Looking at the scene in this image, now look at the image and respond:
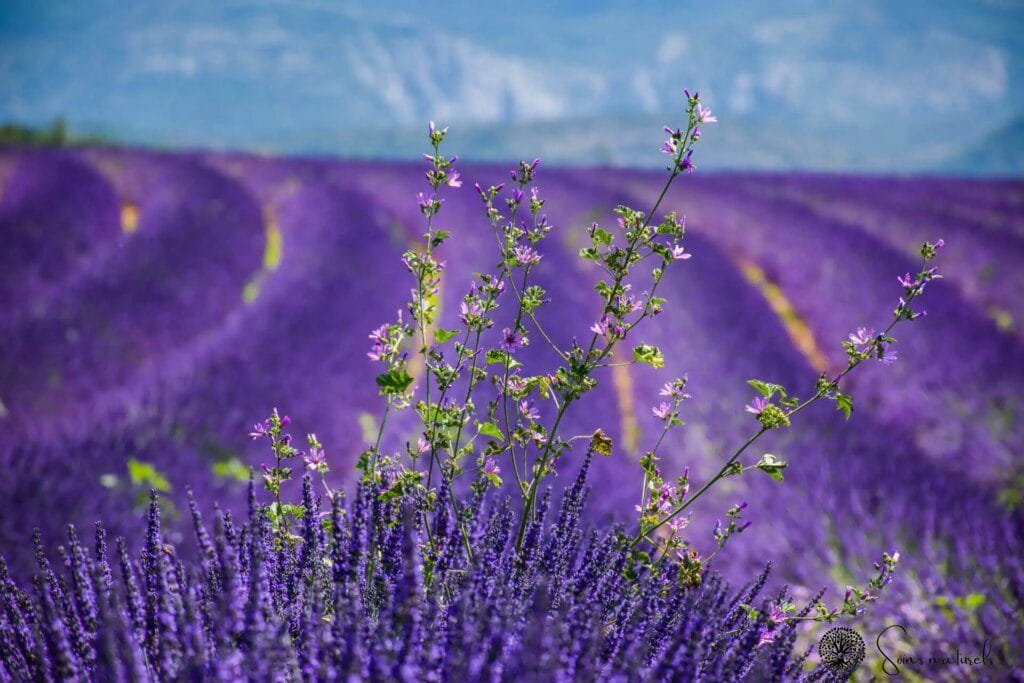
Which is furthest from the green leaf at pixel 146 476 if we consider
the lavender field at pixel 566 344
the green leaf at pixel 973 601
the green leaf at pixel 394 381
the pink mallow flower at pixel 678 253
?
the green leaf at pixel 973 601

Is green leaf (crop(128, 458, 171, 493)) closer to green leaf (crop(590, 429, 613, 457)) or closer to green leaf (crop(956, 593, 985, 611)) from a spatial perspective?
green leaf (crop(590, 429, 613, 457))

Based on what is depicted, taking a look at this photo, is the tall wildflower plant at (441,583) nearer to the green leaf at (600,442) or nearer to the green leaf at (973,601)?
the green leaf at (600,442)

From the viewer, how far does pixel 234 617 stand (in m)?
0.97

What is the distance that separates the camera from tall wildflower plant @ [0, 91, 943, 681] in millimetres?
945

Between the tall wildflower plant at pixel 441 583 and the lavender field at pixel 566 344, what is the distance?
1398 millimetres

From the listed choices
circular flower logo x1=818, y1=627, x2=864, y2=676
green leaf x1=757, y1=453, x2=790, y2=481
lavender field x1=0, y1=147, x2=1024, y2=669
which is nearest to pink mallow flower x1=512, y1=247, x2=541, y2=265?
green leaf x1=757, y1=453, x2=790, y2=481

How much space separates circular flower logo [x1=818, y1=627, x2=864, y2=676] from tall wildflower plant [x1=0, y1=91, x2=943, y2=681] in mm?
84

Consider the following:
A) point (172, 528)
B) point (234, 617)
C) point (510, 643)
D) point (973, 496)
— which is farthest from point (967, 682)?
point (172, 528)

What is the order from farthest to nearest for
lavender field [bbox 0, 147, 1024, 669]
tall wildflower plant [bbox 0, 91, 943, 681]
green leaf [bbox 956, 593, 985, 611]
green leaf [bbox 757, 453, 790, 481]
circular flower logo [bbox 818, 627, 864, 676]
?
lavender field [bbox 0, 147, 1024, 669], green leaf [bbox 956, 593, 985, 611], circular flower logo [bbox 818, 627, 864, 676], green leaf [bbox 757, 453, 790, 481], tall wildflower plant [bbox 0, 91, 943, 681]

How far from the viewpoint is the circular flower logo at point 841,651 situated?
4.39 feet

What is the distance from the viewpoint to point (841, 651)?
55.1 inches

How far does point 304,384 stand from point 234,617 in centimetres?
341

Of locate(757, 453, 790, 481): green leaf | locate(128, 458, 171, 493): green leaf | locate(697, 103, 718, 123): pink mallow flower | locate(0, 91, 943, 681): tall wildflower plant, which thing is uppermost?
locate(697, 103, 718, 123): pink mallow flower

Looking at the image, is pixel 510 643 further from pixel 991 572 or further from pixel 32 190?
pixel 32 190
